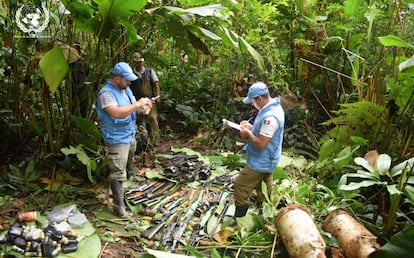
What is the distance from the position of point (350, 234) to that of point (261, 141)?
1052 millimetres

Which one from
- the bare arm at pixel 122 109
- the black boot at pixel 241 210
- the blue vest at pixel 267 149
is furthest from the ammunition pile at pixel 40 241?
the blue vest at pixel 267 149

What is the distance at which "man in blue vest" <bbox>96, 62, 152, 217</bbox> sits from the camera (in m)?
3.44

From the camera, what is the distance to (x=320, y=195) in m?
3.09

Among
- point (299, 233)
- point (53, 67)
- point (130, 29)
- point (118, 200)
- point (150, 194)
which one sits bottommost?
point (150, 194)

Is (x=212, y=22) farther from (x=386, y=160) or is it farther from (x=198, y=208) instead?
(x=386, y=160)

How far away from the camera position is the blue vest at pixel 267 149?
322cm

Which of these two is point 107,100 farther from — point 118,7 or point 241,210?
point 241,210

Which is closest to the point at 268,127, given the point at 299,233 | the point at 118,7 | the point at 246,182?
the point at 246,182

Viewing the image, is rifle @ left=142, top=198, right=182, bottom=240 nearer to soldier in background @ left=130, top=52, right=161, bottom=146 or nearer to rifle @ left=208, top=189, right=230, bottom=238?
rifle @ left=208, top=189, right=230, bottom=238

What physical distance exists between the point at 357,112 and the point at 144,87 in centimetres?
303

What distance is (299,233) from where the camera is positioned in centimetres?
232

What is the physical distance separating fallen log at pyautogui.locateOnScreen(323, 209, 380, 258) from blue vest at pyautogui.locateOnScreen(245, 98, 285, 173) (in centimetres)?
81

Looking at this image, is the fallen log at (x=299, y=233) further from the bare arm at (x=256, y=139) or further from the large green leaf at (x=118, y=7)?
the large green leaf at (x=118, y=7)

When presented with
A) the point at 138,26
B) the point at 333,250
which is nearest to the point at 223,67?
the point at 138,26
